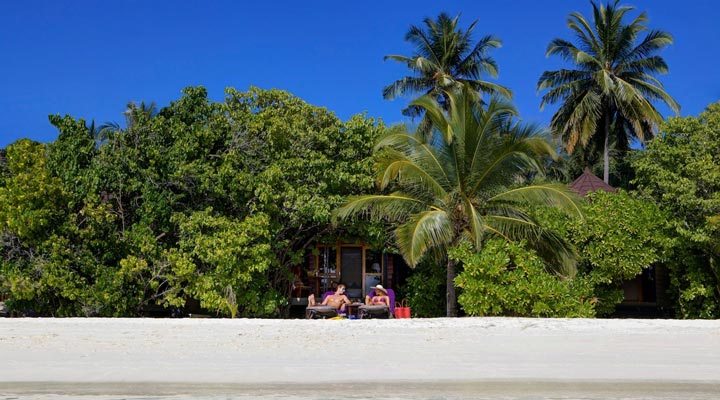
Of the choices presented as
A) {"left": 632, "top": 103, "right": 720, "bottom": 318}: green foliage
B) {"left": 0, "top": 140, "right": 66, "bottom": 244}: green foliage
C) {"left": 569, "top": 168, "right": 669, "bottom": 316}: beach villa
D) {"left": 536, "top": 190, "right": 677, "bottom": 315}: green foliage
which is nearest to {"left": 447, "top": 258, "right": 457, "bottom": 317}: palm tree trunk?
{"left": 536, "top": 190, "right": 677, "bottom": 315}: green foliage

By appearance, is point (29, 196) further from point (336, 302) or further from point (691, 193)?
point (691, 193)

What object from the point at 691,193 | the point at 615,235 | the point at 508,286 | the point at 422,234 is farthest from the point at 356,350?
the point at 691,193

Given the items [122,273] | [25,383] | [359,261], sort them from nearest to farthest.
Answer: [25,383] → [122,273] → [359,261]

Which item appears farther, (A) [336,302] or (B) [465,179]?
(A) [336,302]

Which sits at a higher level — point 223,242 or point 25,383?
point 223,242

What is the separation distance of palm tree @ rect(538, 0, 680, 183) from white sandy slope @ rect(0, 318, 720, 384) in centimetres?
1577

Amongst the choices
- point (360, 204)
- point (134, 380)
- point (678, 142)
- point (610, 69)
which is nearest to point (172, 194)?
point (360, 204)

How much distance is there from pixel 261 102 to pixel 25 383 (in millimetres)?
9581

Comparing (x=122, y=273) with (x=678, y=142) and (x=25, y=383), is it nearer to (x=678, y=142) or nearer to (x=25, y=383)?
(x=25, y=383)

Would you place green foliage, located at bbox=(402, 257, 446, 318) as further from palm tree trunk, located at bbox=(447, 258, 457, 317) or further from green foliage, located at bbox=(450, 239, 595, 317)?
green foliage, located at bbox=(450, 239, 595, 317)

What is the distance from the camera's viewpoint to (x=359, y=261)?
18438 mm

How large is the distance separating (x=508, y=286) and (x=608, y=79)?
15.4 m

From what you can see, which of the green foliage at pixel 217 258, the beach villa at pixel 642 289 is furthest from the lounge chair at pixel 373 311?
the beach villa at pixel 642 289

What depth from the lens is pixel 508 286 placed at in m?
13.5
